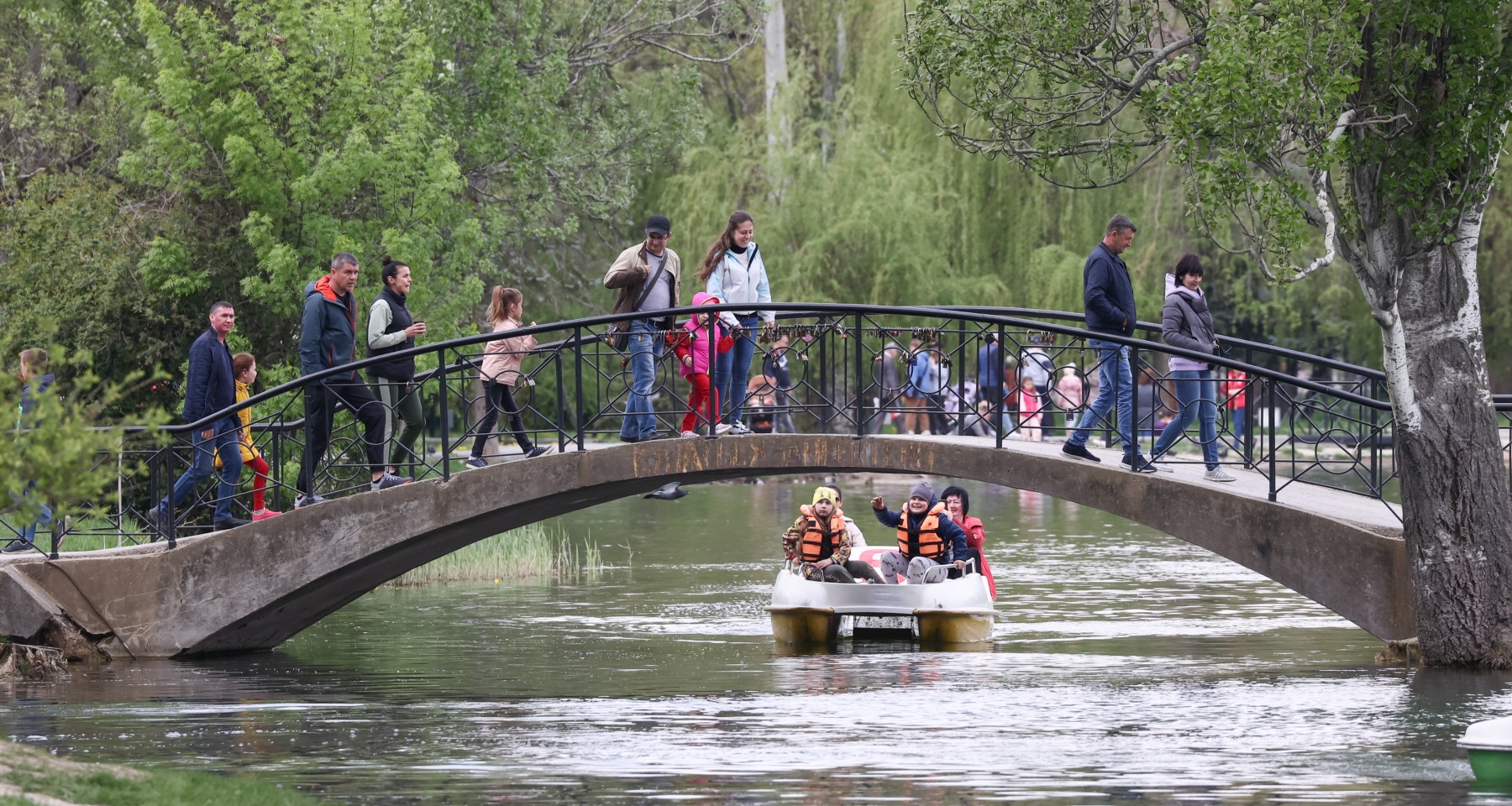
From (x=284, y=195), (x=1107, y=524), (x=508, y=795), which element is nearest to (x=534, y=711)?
(x=508, y=795)

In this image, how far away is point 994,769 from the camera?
10.6 metres

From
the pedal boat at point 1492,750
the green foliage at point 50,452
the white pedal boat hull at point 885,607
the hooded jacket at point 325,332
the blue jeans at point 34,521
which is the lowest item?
the pedal boat at point 1492,750

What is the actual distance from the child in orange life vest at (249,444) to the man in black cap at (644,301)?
2940mm

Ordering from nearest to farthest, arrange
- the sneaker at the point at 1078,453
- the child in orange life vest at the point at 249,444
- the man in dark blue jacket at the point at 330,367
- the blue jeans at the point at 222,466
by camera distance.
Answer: the sneaker at the point at 1078,453
the blue jeans at the point at 222,466
the man in dark blue jacket at the point at 330,367
the child in orange life vest at the point at 249,444

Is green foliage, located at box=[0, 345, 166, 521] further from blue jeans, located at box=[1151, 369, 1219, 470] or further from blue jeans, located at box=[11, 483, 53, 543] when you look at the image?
blue jeans, located at box=[1151, 369, 1219, 470]

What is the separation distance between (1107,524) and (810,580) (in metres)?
14.3

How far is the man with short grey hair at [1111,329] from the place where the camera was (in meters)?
15.1

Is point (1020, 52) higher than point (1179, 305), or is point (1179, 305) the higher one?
point (1020, 52)

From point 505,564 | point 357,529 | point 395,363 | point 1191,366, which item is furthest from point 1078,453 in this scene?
point 505,564

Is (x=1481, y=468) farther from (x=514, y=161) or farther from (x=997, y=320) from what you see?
(x=514, y=161)

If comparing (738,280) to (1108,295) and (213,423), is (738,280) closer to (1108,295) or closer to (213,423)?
(1108,295)

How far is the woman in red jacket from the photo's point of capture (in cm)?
1773

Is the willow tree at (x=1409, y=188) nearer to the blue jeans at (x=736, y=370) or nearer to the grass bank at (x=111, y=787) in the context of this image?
the blue jeans at (x=736, y=370)

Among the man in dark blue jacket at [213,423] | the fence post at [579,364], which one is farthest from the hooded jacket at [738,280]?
the man in dark blue jacket at [213,423]
